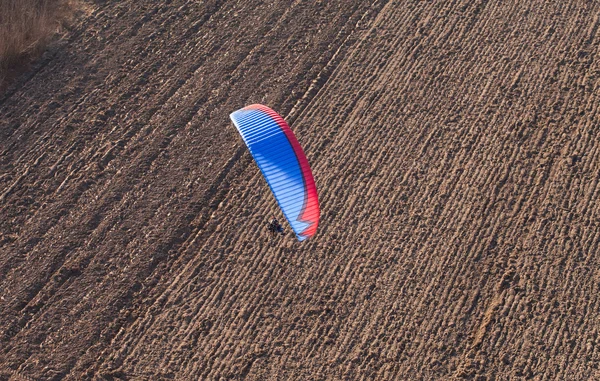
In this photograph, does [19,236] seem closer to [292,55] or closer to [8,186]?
[8,186]

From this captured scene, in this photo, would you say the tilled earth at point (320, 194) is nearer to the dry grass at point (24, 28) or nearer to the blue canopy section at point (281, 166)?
the dry grass at point (24, 28)

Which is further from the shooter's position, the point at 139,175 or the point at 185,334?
the point at 139,175

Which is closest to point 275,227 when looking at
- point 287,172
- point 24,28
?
point 287,172

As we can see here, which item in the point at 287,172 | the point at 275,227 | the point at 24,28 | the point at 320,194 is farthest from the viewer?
the point at 24,28

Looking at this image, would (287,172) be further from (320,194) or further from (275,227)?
(320,194)

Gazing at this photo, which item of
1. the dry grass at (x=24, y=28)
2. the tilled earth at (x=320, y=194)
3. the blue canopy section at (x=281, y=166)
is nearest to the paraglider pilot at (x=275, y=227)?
the tilled earth at (x=320, y=194)

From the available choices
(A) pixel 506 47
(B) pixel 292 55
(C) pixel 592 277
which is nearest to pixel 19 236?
(B) pixel 292 55

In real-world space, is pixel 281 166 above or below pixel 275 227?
above
